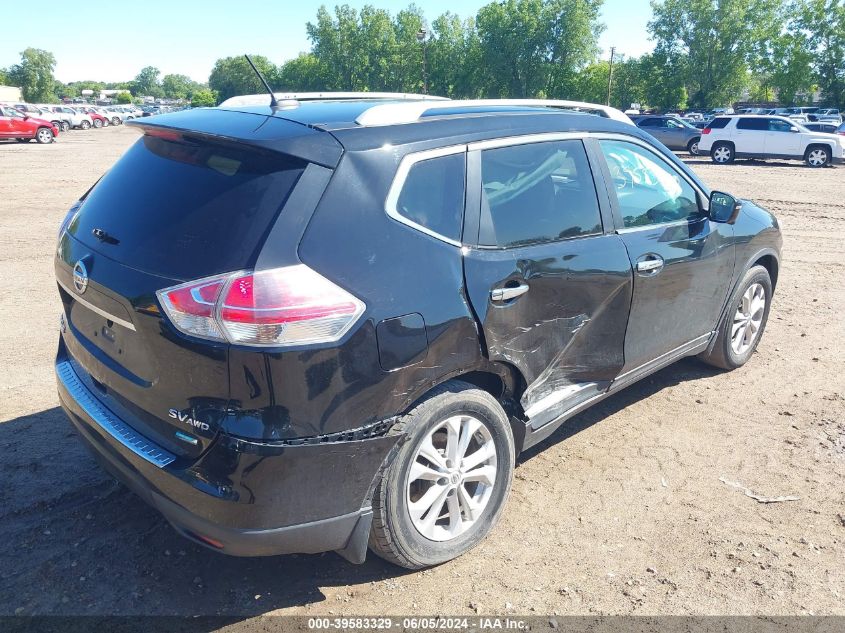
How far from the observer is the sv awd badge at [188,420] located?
7.93 feet

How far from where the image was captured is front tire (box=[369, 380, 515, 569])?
8.90 ft

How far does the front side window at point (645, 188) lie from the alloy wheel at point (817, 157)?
23.3 meters

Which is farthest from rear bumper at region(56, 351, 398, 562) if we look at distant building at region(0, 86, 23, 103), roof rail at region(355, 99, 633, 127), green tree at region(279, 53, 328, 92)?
green tree at region(279, 53, 328, 92)

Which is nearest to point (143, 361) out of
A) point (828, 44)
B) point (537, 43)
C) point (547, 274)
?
point (547, 274)

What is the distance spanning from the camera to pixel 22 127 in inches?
1244

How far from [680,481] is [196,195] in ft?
9.34

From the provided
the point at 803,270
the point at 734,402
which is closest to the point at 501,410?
the point at 734,402

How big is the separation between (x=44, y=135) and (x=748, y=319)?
35.4m

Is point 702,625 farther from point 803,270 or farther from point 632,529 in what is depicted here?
point 803,270

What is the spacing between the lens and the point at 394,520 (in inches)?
108

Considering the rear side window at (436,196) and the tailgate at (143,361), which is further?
the rear side window at (436,196)

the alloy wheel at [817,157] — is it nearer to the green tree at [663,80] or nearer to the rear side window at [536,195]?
the rear side window at [536,195]

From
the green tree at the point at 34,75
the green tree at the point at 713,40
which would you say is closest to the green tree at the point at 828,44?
the green tree at the point at 713,40

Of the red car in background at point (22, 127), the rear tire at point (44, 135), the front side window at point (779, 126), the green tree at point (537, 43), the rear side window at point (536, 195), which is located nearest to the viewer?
the rear side window at point (536, 195)
